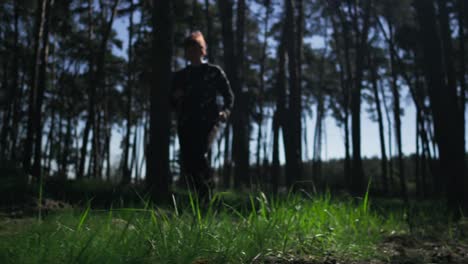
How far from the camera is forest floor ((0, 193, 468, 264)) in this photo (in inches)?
58.4

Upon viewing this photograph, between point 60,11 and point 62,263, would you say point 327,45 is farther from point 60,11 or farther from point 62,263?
point 62,263

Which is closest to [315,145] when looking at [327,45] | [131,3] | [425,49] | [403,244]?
[327,45]

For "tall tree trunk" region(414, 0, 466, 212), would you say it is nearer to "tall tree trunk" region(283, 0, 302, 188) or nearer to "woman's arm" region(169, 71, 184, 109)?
"woman's arm" region(169, 71, 184, 109)

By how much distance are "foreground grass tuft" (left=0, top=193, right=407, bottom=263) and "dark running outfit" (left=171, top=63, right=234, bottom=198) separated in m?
1.48

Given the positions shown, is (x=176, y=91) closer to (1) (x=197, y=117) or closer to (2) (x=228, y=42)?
(1) (x=197, y=117)

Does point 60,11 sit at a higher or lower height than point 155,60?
higher

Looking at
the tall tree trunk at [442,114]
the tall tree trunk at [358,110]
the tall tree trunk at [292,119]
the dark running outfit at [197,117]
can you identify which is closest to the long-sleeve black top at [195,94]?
the dark running outfit at [197,117]

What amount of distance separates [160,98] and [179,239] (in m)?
4.76

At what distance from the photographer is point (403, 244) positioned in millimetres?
2559

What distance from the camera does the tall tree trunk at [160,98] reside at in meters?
6.23

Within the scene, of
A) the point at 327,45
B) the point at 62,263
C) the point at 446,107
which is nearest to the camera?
the point at 62,263

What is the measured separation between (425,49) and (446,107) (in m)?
0.95

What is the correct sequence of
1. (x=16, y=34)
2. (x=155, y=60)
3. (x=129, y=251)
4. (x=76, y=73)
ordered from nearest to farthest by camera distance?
(x=129, y=251), (x=155, y=60), (x=16, y=34), (x=76, y=73)

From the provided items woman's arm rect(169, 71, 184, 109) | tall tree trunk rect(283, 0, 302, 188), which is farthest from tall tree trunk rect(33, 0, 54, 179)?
woman's arm rect(169, 71, 184, 109)
